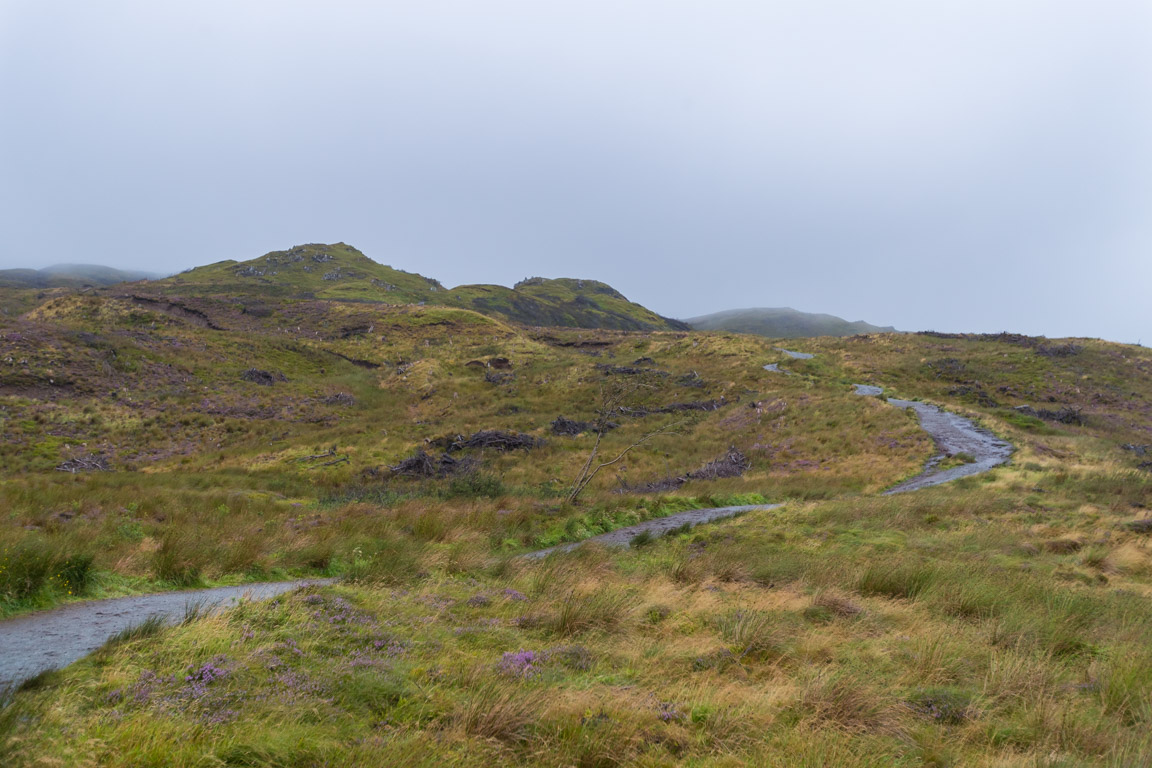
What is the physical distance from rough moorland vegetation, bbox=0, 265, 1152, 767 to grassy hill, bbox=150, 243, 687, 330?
7422cm

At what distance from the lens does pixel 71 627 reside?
17.0 feet

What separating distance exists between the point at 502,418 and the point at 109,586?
27.3m

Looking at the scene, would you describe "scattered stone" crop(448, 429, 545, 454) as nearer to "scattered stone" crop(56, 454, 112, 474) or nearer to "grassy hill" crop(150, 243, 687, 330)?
"scattered stone" crop(56, 454, 112, 474)

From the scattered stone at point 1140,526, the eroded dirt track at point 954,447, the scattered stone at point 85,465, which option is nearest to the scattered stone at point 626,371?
the eroded dirt track at point 954,447

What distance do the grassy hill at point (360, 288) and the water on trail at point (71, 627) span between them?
82.7 m

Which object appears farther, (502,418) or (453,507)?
(502,418)

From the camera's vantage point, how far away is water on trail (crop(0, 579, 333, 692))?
14.2 ft

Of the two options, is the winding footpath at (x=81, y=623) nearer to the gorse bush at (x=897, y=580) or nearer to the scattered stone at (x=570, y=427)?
the gorse bush at (x=897, y=580)

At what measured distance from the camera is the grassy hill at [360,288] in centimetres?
9638

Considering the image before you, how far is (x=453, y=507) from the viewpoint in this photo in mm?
13594

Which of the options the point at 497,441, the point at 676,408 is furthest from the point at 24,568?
the point at 676,408

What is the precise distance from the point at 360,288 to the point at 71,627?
349ft

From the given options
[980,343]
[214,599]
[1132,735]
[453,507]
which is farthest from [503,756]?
[980,343]

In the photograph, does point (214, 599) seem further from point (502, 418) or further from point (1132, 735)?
point (502, 418)
